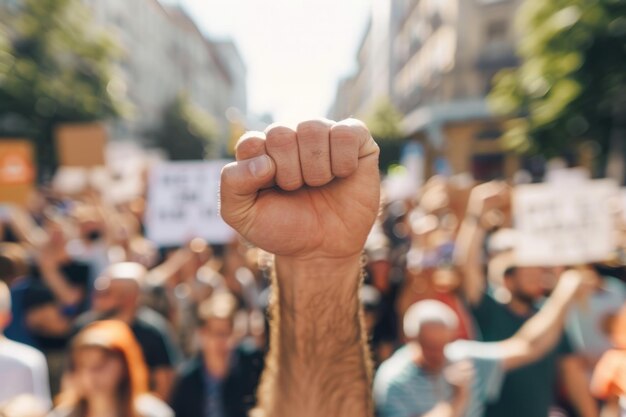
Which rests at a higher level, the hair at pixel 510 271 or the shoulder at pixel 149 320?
the hair at pixel 510 271

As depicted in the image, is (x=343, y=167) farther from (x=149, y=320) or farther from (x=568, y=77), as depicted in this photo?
(x=568, y=77)

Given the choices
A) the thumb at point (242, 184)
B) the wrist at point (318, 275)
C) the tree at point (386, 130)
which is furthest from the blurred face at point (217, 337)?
the tree at point (386, 130)

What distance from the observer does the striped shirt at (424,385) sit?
2486 millimetres

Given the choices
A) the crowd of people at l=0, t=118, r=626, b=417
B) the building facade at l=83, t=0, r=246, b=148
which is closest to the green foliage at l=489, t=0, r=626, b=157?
the crowd of people at l=0, t=118, r=626, b=417

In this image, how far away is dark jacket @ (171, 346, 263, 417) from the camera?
283 centimetres

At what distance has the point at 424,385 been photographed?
2.53 meters

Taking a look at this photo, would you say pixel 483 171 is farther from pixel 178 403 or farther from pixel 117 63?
pixel 178 403

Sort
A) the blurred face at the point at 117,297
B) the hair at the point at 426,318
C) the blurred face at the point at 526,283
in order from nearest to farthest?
the hair at the point at 426,318
the blurred face at the point at 117,297
the blurred face at the point at 526,283

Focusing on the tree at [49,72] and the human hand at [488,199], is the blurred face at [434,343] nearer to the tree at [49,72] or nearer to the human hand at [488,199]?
the human hand at [488,199]

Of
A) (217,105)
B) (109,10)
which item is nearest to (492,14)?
(109,10)

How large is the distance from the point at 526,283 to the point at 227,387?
1.91m

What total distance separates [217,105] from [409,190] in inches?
2398

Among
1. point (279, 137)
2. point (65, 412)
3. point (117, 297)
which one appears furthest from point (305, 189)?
point (117, 297)

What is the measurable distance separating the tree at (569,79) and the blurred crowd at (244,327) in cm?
558
